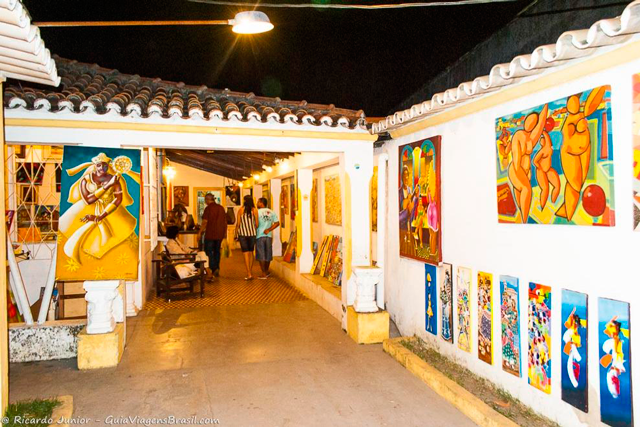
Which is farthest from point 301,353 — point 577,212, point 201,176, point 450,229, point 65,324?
point 201,176

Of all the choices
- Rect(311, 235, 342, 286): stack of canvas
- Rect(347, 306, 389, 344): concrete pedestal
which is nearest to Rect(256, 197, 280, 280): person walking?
Rect(311, 235, 342, 286): stack of canvas

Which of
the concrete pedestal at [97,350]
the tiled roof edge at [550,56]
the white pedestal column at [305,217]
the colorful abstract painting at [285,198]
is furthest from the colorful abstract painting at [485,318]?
the colorful abstract painting at [285,198]

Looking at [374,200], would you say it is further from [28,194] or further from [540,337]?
[28,194]

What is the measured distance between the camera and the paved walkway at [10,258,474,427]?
4.00m

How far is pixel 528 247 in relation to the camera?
384 centimetres

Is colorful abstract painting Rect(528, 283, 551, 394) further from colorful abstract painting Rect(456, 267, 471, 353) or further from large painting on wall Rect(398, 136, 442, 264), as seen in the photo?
large painting on wall Rect(398, 136, 442, 264)

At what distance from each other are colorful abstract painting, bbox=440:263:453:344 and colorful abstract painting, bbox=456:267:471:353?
13 centimetres

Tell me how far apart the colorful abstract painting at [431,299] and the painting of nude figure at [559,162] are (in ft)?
4.59

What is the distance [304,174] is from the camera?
9.55 metres

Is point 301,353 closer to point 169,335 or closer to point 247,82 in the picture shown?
point 169,335

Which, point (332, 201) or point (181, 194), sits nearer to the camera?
point (332, 201)

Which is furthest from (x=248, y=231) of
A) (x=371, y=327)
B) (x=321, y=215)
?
(x=371, y=327)

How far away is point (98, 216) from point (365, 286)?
10.9 feet

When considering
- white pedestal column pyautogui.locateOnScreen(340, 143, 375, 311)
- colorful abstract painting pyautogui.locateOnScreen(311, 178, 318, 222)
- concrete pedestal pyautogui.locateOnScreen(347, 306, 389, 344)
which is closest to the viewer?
concrete pedestal pyautogui.locateOnScreen(347, 306, 389, 344)
